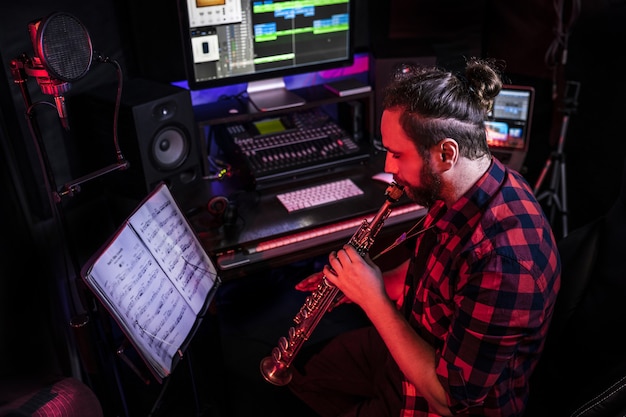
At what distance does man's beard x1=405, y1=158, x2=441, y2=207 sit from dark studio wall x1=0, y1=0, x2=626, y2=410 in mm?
922

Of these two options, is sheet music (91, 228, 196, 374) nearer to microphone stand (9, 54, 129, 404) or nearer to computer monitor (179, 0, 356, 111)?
microphone stand (9, 54, 129, 404)

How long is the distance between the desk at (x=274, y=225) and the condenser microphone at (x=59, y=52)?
2.23 feet

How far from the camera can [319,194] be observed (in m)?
2.15

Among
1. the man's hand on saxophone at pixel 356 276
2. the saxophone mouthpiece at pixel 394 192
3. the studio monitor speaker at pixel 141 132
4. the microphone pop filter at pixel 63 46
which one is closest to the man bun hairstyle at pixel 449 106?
the saxophone mouthpiece at pixel 394 192

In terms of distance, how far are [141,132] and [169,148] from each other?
161mm

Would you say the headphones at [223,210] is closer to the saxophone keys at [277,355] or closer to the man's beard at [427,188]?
the saxophone keys at [277,355]

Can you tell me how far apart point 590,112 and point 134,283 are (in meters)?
2.65

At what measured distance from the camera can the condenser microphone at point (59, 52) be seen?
1.30 m

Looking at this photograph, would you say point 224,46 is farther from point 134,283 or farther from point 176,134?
point 134,283

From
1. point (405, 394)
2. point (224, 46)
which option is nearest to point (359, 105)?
point (224, 46)

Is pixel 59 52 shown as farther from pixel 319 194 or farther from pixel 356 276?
pixel 319 194

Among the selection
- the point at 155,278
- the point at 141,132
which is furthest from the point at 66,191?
the point at 141,132

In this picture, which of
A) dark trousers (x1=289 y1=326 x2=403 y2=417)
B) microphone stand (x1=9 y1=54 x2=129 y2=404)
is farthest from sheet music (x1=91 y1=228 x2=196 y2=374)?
dark trousers (x1=289 y1=326 x2=403 y2=417)

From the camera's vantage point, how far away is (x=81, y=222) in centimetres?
220
